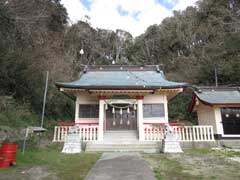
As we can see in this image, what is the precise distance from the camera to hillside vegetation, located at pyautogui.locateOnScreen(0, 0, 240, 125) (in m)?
9.07

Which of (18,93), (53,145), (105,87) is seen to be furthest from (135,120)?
(18,93)

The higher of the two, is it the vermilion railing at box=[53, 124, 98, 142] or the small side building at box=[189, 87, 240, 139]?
the small side building at box=[189, 87, 240, 139]

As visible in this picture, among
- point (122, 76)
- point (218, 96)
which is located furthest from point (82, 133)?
point (218, 96)

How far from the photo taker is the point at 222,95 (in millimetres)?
10992

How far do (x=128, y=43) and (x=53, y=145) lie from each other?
30254 mm

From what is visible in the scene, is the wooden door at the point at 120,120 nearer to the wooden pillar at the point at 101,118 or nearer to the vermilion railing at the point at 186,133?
the wooden pillar at the point at 101,118

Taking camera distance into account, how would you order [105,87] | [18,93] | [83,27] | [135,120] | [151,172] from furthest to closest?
1. [83,27]
2. [135,120]
3. [18,93]
4. [105,87]
5. [151,172]

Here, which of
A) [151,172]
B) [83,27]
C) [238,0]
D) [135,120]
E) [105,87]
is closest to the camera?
[151,172]

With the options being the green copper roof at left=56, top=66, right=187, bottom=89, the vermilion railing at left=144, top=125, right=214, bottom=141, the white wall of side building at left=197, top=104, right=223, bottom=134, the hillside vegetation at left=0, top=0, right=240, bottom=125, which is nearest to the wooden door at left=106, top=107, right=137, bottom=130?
the green copper roof at left=56, top=66, right=187, bottom=89

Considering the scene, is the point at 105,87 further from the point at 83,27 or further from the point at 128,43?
the point at 128,43

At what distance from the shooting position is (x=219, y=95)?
11.0m

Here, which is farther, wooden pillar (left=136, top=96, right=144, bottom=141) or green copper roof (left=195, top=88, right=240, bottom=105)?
green copper roof (left=195, top=88, right=240, bottom=105)

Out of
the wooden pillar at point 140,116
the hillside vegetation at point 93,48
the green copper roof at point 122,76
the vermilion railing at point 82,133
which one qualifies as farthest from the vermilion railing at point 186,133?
the hillside vegetation at point 93,48

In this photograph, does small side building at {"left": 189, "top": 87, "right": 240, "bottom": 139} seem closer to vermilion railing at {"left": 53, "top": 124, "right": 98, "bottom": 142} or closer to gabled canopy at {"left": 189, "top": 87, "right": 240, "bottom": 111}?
gabled canopy at {"left": 189, "top": 87, "right": 240, "bottom": 111}
